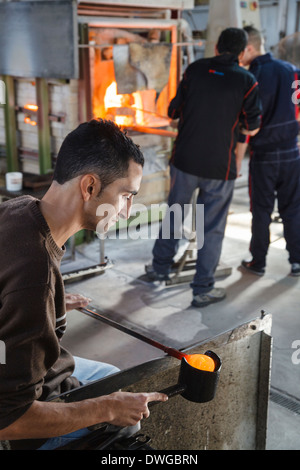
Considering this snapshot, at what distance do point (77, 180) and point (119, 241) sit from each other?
3746mm

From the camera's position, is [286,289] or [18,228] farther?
[286,289]

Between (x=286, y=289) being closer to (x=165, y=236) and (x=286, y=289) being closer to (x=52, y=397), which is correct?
(x=165, y=236)

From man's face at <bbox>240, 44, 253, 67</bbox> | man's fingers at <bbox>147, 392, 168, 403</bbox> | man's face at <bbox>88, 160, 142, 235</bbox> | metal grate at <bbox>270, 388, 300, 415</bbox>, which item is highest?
man's face at <bbox>240, 44, 253, 67</bbox>

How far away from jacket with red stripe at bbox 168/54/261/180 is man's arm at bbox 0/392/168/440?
249 centimetres

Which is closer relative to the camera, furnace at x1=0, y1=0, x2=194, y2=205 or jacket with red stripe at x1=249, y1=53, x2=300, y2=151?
jacket with red stripe at x1=249, y1=53, x2=300, y2=151

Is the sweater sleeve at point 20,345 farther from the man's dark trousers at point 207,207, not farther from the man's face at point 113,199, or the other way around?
the man's dark trousers at point 207,207

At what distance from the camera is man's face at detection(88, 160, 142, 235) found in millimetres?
1519

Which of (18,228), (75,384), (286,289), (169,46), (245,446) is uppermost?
(169,46)

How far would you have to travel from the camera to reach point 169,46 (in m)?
4.90

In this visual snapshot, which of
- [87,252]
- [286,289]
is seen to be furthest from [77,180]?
[87,252]

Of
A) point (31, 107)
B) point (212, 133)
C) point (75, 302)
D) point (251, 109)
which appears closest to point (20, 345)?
point (75, 302)

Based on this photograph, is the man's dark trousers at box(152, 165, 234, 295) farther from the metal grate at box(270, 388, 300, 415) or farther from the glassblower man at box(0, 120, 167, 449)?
the glassblower man at box(0, 120, 167, 449)

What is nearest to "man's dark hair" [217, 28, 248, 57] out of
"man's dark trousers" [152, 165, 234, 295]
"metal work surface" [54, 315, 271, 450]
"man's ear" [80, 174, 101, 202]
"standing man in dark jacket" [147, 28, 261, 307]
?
"standing man in dark jacket" [147, 28, 261, 307]

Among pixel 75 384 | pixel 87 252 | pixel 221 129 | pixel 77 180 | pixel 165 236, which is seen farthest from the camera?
pixel 87 252
